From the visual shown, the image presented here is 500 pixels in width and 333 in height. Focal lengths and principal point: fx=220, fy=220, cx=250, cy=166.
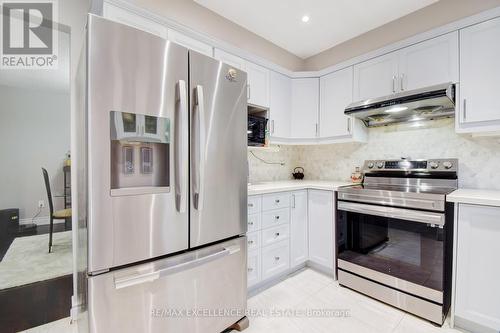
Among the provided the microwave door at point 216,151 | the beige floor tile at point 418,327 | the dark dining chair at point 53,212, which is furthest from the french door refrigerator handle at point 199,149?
the dark dining chair at point 53,212

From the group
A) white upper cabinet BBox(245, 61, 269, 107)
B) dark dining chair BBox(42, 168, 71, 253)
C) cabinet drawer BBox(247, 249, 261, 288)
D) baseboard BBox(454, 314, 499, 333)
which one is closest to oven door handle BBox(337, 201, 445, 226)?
baseboard BBox(454, 314, 499, 333)

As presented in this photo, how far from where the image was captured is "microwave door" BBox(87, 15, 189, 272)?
3.24 ft

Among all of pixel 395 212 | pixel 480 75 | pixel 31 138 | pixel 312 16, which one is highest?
pixel 312 16

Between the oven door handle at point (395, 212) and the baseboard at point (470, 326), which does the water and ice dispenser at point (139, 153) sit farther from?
the baseboard at point (470, 326)

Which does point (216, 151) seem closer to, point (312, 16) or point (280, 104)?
point (280, 104)

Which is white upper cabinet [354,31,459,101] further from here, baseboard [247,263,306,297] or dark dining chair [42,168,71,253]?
dark dining chair [42,168,71,253]

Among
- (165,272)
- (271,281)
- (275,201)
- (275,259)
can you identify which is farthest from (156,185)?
(271,281)

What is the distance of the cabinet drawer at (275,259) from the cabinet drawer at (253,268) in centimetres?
6

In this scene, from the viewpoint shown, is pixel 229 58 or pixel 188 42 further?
pixel 229 58

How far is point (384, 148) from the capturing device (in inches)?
97.3

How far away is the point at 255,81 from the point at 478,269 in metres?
2.36

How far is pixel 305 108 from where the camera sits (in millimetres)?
2809

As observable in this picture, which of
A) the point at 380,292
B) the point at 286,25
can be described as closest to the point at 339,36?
the point at 286,25

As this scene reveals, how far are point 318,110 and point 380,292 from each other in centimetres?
A: 201
